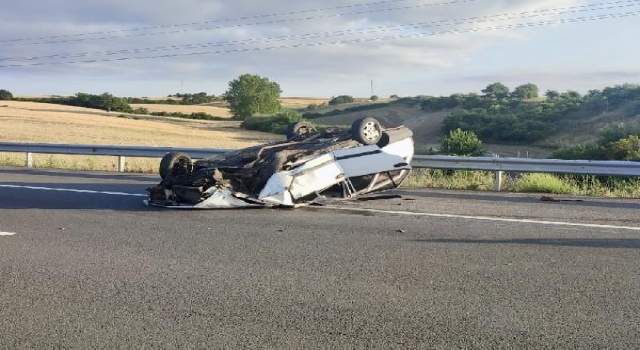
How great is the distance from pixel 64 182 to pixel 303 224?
694 cm

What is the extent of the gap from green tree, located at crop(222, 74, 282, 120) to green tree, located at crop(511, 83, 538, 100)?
104ft

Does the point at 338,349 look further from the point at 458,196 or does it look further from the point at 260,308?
the point at 458,196

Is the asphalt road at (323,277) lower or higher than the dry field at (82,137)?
lower

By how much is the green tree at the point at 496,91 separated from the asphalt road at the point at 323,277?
2627 inches

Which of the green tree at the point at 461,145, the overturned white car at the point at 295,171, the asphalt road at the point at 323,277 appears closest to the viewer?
the asphalt road at the point at 323,277

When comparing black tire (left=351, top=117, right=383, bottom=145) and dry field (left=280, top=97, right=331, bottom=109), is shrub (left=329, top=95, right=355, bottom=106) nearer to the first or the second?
dry field (left=280, top=97, right=331, bottom=109)

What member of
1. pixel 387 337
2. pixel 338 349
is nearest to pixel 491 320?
pixel 387 337

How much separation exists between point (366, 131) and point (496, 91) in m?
69.6

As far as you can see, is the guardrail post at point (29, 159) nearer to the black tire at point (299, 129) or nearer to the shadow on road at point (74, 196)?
the shadow on road at point (74, 196)

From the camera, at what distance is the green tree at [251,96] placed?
291 feet

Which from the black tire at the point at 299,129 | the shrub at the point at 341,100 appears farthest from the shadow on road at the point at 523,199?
the shrub at the point at 341,100

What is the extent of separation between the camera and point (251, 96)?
89.1 meters

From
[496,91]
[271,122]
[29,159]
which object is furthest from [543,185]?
[496,91]

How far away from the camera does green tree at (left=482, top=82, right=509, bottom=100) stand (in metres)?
73.4
